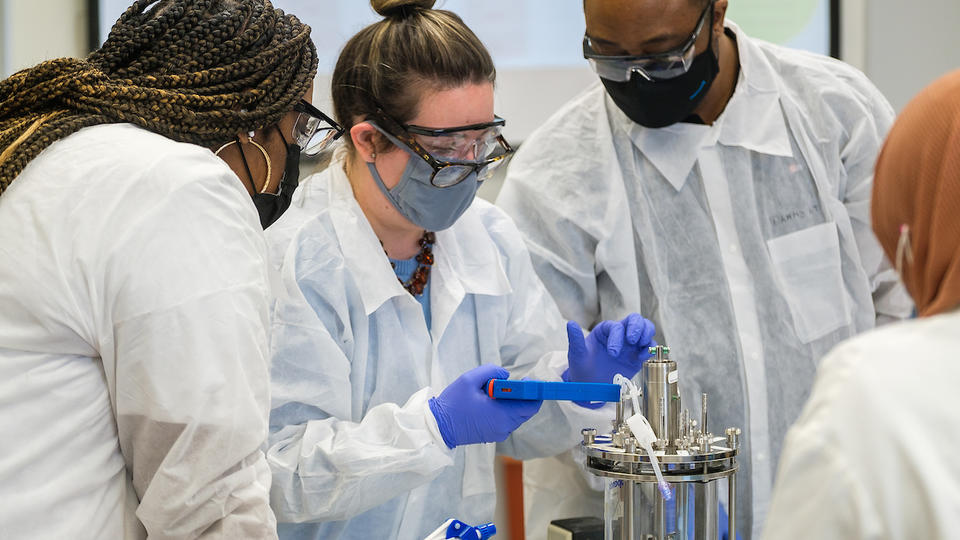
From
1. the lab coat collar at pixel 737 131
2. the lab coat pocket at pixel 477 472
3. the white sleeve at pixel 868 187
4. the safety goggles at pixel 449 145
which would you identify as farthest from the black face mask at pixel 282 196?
the white sleeve at pixel 868 187

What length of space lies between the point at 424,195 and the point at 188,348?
696mm

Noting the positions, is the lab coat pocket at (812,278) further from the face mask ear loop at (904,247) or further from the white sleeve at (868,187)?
the face mask ear loop at (904,247)

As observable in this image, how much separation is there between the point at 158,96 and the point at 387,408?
603 mm

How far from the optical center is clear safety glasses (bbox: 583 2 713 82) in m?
1.78

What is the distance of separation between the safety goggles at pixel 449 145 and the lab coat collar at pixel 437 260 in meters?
0.14

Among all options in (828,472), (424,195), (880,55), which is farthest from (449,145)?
(880,55)

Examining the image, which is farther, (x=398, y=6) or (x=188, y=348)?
(x=398, y=6)

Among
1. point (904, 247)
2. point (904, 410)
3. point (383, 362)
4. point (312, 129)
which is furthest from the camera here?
point (383, 362)

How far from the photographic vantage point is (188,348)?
1031 millimetres

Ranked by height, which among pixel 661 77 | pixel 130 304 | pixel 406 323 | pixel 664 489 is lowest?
pixel 664 489

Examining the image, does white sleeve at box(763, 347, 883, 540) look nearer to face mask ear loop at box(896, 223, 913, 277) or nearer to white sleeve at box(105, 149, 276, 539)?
face mask ear loop at box(896, 223, 913, 277)

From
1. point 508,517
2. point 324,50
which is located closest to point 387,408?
point 508,517

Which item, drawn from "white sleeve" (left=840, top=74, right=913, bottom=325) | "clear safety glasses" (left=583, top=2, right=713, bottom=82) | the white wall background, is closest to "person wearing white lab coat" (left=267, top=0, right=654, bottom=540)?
"clear safety glasses" (left=583, top=2, right=713, bottom=82)

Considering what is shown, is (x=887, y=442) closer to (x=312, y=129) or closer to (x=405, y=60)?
(x=312, y=129)
